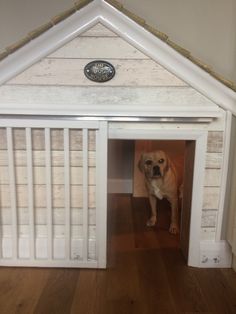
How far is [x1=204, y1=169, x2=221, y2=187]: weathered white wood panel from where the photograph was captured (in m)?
1.52

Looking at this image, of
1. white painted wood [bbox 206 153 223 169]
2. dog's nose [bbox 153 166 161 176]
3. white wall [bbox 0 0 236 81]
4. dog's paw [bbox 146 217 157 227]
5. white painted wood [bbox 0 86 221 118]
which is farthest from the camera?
dog's paw [bbox 146 217 157 227]

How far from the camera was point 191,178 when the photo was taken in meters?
1.57

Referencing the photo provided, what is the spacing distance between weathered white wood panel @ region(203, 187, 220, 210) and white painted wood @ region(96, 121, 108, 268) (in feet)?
1.58

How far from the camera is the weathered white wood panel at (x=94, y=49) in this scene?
1.35 metres

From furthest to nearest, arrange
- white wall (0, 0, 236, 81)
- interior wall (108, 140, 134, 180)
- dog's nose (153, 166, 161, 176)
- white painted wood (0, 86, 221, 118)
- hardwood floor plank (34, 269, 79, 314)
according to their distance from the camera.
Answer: interior wall (108, 140, 134, 180) < dog's nose (153, 166, 161, 176) < white wall (0, 0, 236, 81) < white painted wood (0, 86, 221, 118) < hardwood floor plank (34, 269, 79, 314)

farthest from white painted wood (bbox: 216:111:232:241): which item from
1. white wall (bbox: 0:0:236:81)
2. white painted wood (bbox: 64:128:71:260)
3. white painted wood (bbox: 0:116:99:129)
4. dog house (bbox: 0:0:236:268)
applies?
white painted wood (bbox: 64:128:71:260)

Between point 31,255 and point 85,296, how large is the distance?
1.16 feet

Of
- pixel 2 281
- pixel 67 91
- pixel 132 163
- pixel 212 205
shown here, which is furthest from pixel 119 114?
pixel 132 163

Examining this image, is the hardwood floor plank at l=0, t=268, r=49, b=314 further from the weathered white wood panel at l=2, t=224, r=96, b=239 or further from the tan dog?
the tan dog

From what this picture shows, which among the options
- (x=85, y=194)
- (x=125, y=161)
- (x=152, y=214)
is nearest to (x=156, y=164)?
(x=152, y=214)

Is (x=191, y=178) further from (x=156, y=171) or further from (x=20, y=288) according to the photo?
(x=20, y=288)

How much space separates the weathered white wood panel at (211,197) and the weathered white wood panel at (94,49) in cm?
73

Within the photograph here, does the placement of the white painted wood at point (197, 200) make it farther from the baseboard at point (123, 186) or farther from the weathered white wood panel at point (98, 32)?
the baseboard at point (123, 186)

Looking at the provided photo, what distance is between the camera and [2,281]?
57.1 inches
